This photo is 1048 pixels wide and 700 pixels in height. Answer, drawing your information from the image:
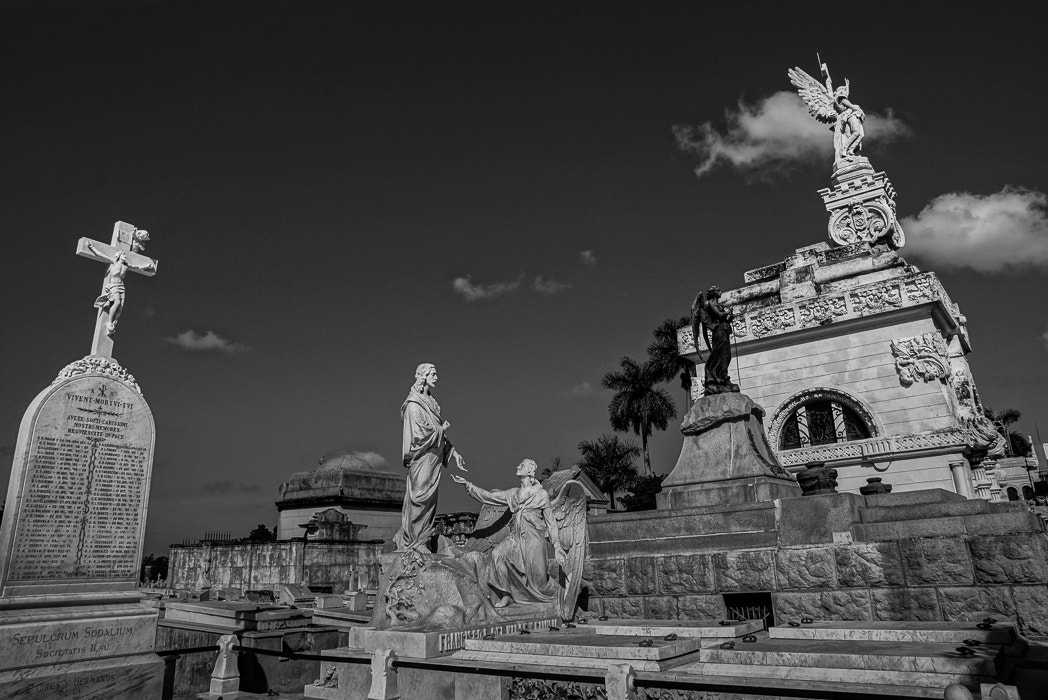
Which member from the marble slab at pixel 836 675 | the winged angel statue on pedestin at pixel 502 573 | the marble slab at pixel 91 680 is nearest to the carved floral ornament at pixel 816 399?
the winged angel statue on pedestin at pixel 502 573

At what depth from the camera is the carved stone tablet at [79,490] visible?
7.61 metres

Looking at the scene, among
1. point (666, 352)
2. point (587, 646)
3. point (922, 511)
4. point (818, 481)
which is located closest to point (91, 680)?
point (587, 646)

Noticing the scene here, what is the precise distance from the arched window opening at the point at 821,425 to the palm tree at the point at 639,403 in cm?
2699

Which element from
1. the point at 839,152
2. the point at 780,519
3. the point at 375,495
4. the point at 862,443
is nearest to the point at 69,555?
the point at 780,519

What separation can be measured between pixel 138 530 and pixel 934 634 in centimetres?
950

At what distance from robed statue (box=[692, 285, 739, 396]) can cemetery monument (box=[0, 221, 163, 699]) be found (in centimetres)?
971

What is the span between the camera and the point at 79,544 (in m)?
8.00

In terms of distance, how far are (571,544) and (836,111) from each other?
1053 inches

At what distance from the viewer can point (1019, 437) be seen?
288 ft

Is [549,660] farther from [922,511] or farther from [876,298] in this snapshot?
[876,298]

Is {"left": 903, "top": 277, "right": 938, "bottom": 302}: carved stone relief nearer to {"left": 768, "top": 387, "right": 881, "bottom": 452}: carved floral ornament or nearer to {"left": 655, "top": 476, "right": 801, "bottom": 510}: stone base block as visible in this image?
{"left": 768, "top": 387, "right": 881, "bottom": 452}: carved floral ornament

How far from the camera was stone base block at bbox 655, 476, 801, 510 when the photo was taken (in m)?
10.8

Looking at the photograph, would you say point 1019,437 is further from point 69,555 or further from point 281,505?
point 69,555

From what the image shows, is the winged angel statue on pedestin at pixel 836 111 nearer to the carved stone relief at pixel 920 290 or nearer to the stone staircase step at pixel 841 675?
the carved stone relief at pixel 920 290
